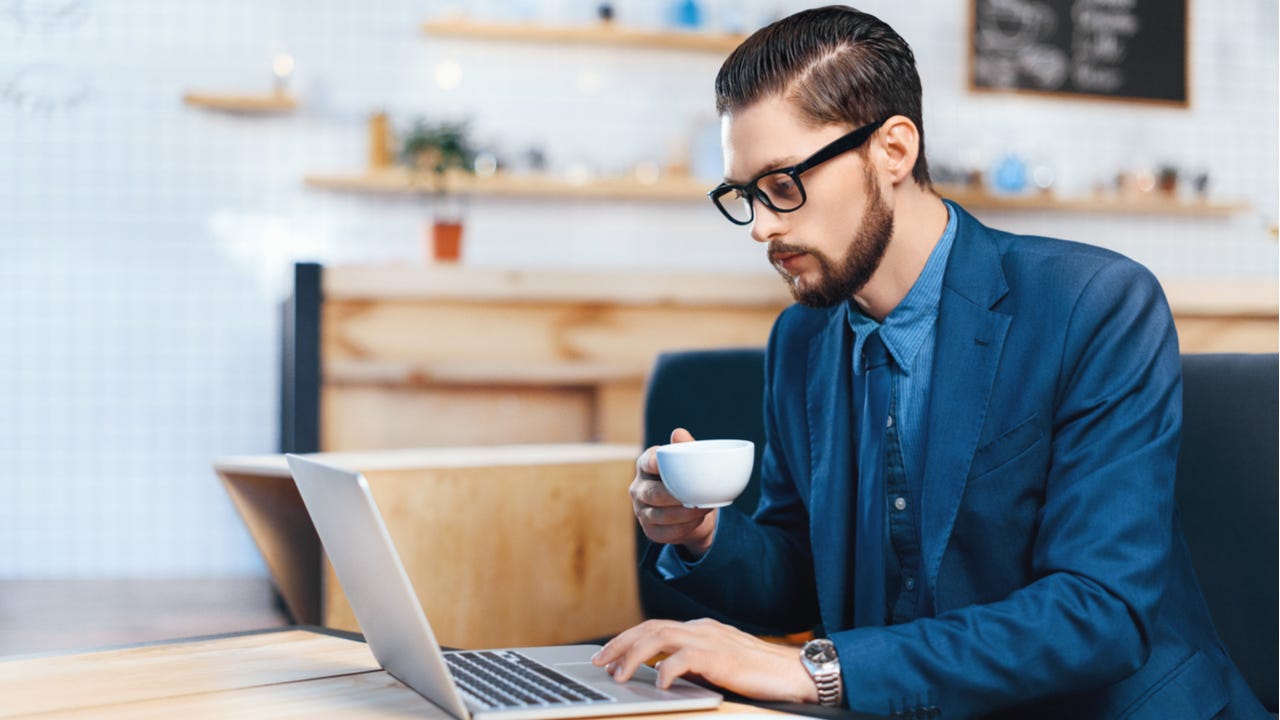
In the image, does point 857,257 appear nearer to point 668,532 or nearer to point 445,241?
point 668,532

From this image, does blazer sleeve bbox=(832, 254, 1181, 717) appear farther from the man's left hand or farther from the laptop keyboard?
the laptop keyboard

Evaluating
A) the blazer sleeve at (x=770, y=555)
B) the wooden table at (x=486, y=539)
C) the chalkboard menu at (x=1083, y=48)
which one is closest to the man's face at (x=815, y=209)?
the blazer sleeve at (x=770, y=555)

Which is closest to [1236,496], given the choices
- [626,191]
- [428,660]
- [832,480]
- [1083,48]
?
[832,480]

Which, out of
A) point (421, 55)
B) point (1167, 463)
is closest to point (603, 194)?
point (421, 55)

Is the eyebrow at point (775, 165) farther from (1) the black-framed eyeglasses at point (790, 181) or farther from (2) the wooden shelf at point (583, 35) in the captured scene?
(2) the wooden shelf at point (583, 35)

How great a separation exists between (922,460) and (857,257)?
23cm

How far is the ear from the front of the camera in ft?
4.23

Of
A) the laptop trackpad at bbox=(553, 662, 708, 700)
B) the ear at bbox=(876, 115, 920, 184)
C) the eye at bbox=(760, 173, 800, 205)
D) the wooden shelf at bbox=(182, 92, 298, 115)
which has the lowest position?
the laptop trackpad at bbox=(553, 662, 708, 700)

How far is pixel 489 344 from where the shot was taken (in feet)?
10.1

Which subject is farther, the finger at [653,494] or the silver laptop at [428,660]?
the finger at [653,494]

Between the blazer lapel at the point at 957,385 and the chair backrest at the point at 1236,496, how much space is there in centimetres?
31

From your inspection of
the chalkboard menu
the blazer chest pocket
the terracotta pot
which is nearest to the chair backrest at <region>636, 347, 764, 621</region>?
the blazer chest pocket

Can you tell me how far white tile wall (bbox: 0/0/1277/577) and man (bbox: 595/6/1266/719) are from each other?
10.4 feet

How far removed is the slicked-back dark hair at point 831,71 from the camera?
49.9 inches
